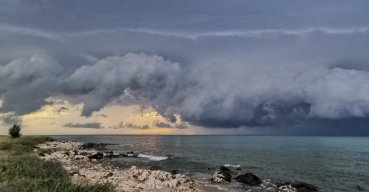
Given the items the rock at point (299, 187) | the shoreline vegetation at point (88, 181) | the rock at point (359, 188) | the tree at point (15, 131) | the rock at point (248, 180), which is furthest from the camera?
the tree at point (15, 131)

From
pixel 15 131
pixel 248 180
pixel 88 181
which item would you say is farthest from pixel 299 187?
pixel 15 131

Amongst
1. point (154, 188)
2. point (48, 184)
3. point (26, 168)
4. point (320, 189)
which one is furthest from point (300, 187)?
point (48, 184)

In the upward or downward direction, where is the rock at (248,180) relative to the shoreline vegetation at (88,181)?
downward

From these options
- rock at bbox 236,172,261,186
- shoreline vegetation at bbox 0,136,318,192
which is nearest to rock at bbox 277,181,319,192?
shoreline vegetation at bbox 0,136,318,192

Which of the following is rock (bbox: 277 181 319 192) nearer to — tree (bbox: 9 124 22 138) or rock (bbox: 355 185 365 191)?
rock (bbox: 355 185 365 191)

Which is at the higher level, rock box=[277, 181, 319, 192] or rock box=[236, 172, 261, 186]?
rock box=[236, 172, 261, 186]

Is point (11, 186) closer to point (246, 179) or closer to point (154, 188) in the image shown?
point (154, 188)

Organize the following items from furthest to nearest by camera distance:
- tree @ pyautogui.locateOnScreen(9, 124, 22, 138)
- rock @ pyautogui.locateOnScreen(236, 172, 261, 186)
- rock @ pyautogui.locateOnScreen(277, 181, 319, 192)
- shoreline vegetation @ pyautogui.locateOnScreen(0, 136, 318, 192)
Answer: tree @ pyautogui.locateOnScreen(9, 124, 22, 138)
rock @ pyautogui.locateOnScreen(236, 172, 261, 186)
rock @ pyautogui.locateOnScreen(277, 181, 319, 192)
shoreline vegetation @ pyautogui.locateOnScreen(0, 136, 318, 192)

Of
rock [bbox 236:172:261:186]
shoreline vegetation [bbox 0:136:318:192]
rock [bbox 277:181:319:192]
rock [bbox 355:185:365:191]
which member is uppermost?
shoreline vegetation [bbox 0:136:318:192]

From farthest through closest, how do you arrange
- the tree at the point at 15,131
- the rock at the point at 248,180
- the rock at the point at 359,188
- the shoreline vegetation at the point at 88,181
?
1. the tree at the point at 15,131
2. the rock at the point at 359,188
3. the rock at the point at 248,180
4. the shoreline vegetation at the point at 88,181

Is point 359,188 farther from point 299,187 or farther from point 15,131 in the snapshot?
point 15,131

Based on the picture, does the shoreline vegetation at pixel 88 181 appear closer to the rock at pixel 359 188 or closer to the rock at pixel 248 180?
the rock at pixel 248 180

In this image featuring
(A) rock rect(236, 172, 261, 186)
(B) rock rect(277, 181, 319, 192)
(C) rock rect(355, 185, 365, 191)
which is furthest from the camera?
(C) rock rect(355, 185, 365, 191)

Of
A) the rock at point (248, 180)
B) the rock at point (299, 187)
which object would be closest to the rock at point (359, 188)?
the rock at point (299, 187)
